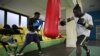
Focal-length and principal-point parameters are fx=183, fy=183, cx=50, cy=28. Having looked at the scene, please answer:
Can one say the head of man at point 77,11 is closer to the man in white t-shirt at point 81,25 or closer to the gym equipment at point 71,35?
the man in white t-shirt at point 81,25

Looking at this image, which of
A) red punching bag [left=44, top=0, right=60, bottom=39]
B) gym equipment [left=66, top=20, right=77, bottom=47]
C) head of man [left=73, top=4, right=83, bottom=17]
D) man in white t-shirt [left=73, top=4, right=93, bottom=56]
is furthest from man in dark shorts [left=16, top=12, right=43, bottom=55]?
gym equipment [left=66, top=20, right=77, bottom=47]

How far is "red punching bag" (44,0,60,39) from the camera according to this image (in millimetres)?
2053

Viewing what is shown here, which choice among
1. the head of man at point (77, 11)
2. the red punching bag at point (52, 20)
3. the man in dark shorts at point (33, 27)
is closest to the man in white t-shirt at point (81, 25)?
the head of man at point (77, 11)

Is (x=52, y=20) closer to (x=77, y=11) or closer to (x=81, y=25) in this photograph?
(x=77, y=11)

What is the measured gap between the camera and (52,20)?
83.5 inches

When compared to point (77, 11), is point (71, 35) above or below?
below

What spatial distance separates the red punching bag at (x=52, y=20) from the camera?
2.05 meters

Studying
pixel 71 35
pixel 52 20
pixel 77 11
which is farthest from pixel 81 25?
pixel 71 35

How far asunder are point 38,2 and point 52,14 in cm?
608

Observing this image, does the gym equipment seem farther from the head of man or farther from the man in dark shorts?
the head of man

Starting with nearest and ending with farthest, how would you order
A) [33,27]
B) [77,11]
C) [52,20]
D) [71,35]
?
[52,20], [77,11], [33,27], [71,35]

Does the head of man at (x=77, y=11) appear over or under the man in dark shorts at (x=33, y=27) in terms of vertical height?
over

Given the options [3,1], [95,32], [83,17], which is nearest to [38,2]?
Result: [3,1]

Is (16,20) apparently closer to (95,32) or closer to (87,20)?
(87,20)
